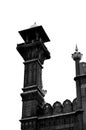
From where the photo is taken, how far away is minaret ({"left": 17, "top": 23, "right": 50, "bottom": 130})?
38275mm

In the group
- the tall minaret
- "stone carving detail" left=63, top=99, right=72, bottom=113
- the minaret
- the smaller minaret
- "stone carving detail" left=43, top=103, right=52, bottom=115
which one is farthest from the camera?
the minaret

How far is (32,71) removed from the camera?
136ft

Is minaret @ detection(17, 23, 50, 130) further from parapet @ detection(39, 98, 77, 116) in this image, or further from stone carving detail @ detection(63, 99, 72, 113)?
stone carving detail @ detection(63, 99, 72, 113)

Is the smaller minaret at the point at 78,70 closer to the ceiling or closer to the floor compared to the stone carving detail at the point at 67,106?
closer to the ceiling

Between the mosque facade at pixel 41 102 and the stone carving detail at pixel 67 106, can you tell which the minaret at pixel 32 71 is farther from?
the stone carving detail at pixel 67 106

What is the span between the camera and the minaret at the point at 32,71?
38275 millimetres

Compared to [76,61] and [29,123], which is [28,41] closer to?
[76,61]

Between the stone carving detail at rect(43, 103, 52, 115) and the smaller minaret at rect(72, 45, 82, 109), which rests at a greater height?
the smaller minaret at rect(72, 45, 82, 109)

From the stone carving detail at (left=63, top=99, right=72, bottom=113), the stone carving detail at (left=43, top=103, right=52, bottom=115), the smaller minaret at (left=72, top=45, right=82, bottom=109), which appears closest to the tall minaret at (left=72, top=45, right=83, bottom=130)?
the smaller minaret at (left=72, top=45, right=82, bottom=109)

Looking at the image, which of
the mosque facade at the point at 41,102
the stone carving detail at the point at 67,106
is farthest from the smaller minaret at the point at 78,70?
the stone carving detail at the point at 67,106

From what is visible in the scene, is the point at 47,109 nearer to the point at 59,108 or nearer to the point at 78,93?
the point at 59,108

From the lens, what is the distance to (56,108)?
37875 mm

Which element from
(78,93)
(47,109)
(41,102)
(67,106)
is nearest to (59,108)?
(67,106)

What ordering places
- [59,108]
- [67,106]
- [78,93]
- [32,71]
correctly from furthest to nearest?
[32,71] < [59,108] < [67,106] < [78,93]
